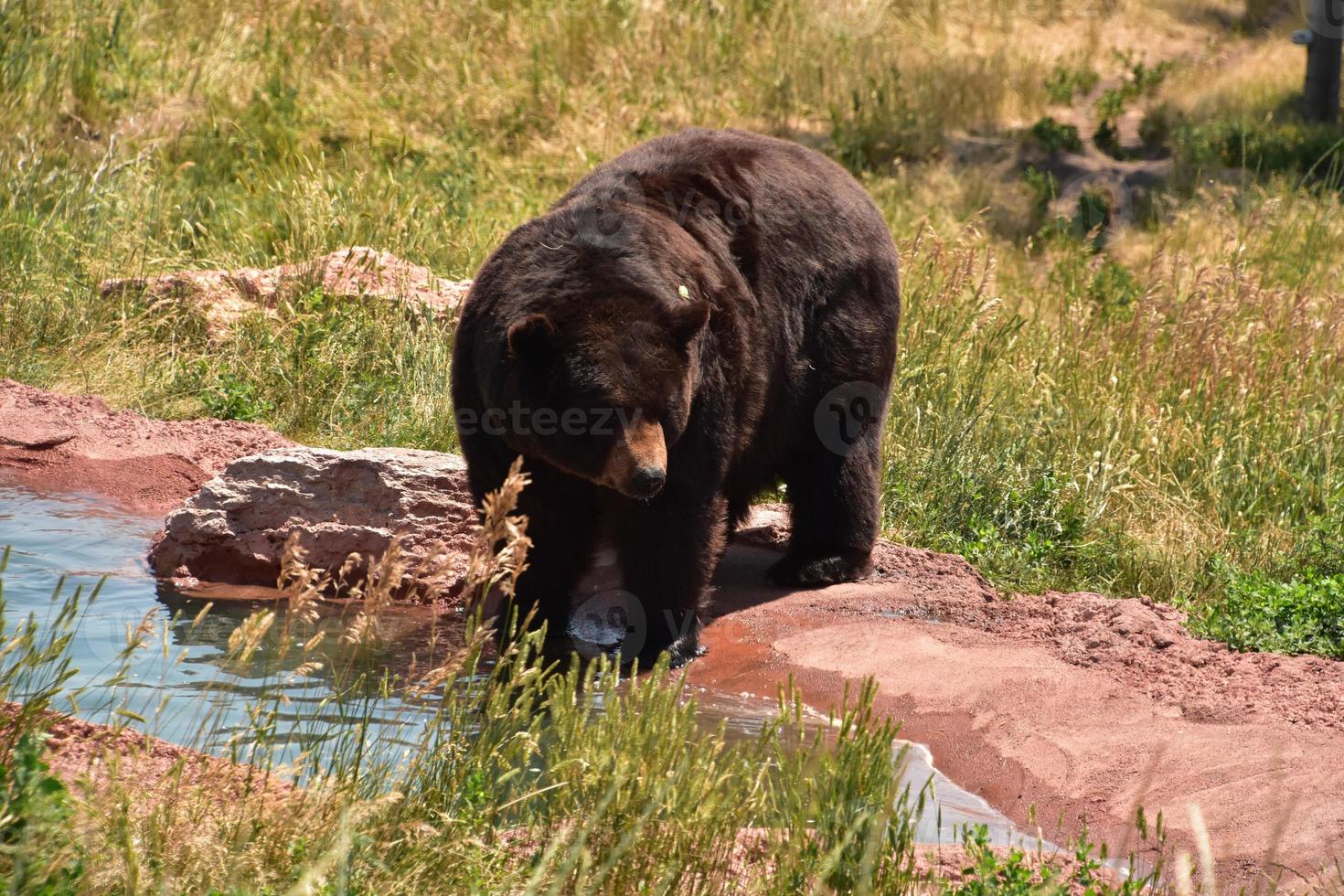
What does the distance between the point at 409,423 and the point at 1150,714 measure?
4347mm

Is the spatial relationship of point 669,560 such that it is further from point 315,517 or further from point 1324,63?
point 1324,63

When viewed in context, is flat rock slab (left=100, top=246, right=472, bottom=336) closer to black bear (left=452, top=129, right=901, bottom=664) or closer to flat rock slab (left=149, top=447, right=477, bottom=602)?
flat rock slab (left=149, top=447, right=477, bottom=602)

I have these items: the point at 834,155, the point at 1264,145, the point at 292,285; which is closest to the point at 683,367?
the point at 292,285

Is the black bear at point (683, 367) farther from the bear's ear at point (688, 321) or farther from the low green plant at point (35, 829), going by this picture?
the low green plant at point (35, 829)

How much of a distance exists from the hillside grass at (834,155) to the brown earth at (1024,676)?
1.76 feet

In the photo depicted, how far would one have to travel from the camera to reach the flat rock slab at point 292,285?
8586mm

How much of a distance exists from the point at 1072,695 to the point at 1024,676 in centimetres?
21

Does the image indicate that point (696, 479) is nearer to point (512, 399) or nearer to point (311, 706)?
point (512, 399)

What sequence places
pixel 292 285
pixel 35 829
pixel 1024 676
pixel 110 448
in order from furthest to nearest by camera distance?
pixel 292 285
pixel 110 448
pixel 1024 676
pixel 35 829

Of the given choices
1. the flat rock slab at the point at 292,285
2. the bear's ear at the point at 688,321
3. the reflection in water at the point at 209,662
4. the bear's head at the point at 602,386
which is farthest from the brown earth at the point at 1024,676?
the flat rock slab at the point at 292,285

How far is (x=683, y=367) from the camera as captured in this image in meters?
5.06

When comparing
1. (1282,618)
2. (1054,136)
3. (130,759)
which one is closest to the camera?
(130,759)

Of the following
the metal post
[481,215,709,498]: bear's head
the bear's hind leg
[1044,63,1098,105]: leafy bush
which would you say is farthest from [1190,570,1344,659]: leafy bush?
[1044,63,1098,105]: leafy bush

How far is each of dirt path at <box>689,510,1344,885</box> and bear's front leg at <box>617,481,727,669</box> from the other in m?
0.24
